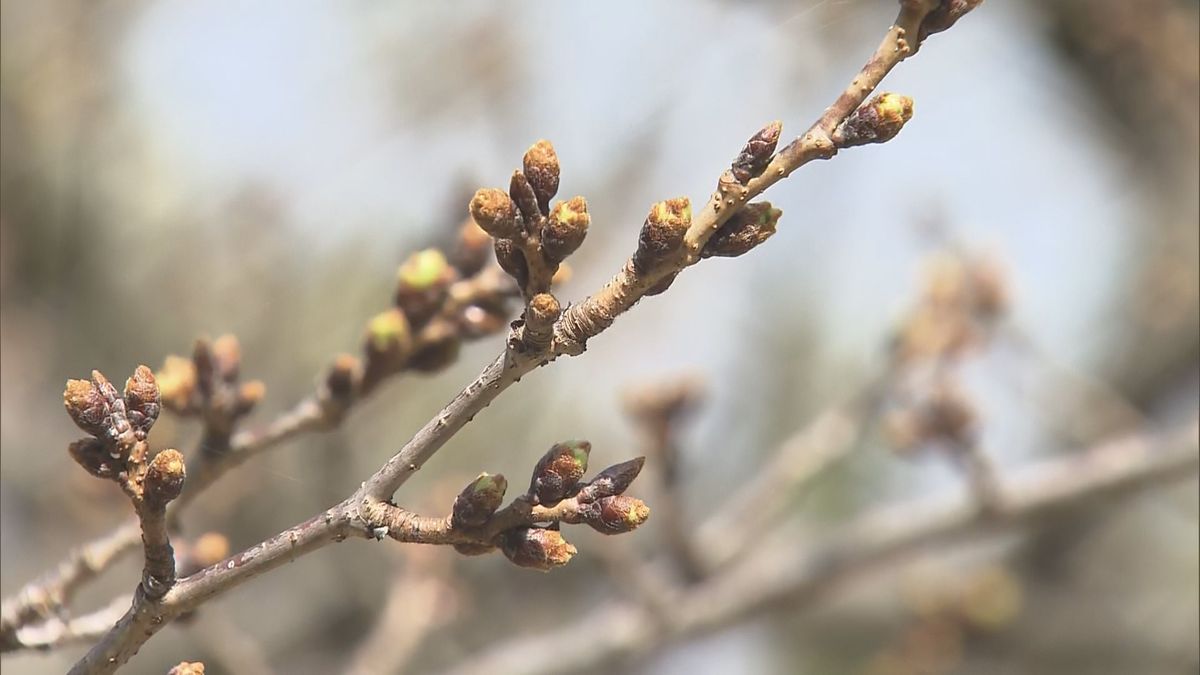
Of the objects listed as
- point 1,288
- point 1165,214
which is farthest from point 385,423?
point 1165,214

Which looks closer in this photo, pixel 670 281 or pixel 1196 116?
pixel 670 281

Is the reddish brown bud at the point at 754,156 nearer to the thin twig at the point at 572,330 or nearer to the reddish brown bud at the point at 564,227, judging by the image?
the thin twig at the point at 572,330

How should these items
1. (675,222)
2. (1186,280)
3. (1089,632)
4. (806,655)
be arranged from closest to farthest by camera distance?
1. (675,222)
2. (1089,632)
3. (1186,280)
4. (806,655)

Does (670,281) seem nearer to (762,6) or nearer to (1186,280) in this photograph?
(762,6)

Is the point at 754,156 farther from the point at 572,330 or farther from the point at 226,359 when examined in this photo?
the point at 226,359

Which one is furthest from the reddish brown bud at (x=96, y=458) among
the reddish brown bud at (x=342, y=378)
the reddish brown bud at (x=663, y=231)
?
the reddish brown bud at (x=663, y=231)

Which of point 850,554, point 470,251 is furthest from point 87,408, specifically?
point 850,554

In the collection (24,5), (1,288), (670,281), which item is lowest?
(670,281)

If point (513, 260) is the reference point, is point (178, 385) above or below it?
above
